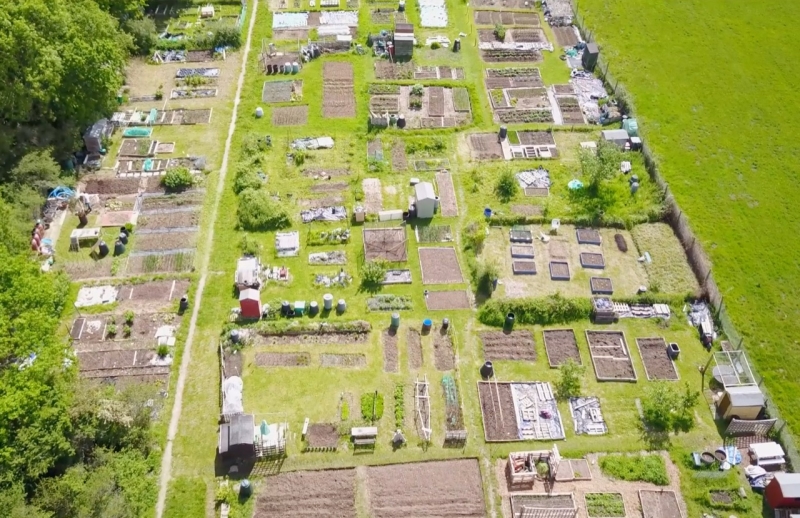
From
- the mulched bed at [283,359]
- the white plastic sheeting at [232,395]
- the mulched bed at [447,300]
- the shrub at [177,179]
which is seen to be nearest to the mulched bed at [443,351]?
the mulched bed at [447,300]

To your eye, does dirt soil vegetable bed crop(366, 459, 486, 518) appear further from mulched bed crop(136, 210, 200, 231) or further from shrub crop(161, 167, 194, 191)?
shrub crop(161, 167, 194, 191)

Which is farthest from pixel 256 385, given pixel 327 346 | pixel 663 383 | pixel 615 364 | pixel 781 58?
pixel 781 58

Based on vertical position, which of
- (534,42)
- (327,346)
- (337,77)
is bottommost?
(327,346)

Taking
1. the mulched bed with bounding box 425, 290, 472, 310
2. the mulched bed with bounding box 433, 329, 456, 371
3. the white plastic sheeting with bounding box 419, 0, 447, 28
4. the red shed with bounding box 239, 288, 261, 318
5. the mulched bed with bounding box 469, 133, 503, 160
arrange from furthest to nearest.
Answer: the white plastic sheeting with bounding box 419, 0, 447, 28 < the mulched bed with bounding box 469, 133, 503, 160 < the mulched bed with bounding box 425, 290, 472, 310 < the red shed with bounding box 239, 288, 261, 318 < the mulched bed with bounding box 433, 329, 456, 371

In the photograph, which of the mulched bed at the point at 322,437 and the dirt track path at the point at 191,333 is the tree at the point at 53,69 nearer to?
the dirt track path at the point at 191,333

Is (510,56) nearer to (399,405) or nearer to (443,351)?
(443,351)

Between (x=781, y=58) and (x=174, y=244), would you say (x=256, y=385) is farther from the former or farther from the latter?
(x=781, y=58)

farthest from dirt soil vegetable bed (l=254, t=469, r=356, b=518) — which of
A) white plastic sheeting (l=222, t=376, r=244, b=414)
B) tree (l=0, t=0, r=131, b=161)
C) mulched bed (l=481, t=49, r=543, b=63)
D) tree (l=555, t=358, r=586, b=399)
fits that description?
mulched bed (l=481, t=49, r=543, b=63)
